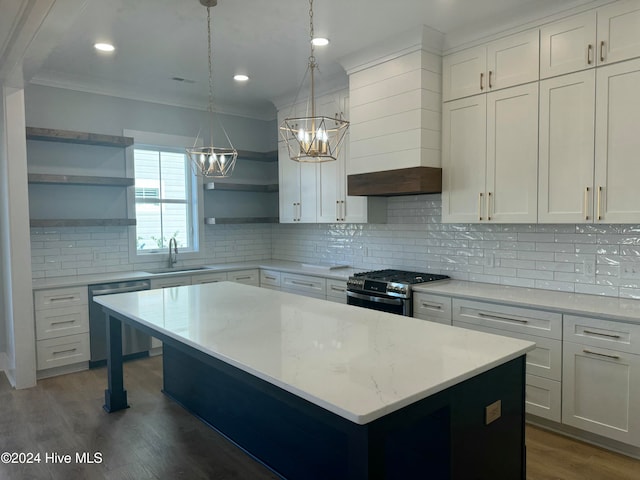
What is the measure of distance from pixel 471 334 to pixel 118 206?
3978mm

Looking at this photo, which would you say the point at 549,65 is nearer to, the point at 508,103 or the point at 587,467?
the point at 508,103

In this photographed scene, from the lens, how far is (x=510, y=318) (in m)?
3.10

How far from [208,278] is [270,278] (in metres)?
0.70

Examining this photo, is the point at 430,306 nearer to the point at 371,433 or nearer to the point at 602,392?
the point at 602,392

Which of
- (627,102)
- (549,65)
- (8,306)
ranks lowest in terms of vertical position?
(8,306)

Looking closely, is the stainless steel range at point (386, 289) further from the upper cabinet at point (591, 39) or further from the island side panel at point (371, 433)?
the upper cabinet at point (591, 39)

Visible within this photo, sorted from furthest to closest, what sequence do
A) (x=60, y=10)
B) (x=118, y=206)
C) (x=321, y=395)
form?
1. (x=118, y=206)
2. (x=60, y=10)
3. (x=321, y=395)

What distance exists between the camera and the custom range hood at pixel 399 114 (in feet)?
12.0

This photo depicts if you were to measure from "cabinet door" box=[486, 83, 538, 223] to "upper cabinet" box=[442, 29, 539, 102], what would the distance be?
0.27 ft

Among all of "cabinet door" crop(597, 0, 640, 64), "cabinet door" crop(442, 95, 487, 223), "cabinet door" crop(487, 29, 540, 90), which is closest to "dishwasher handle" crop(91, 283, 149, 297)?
"cabinet door" crop(442, 95, 487, 223)

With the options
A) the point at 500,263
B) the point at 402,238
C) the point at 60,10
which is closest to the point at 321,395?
the point at 60,10

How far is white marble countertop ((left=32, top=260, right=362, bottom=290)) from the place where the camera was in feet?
13.8

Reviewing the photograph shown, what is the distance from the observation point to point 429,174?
3.70 m

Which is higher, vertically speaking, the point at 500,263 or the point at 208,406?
the point at 500,263
